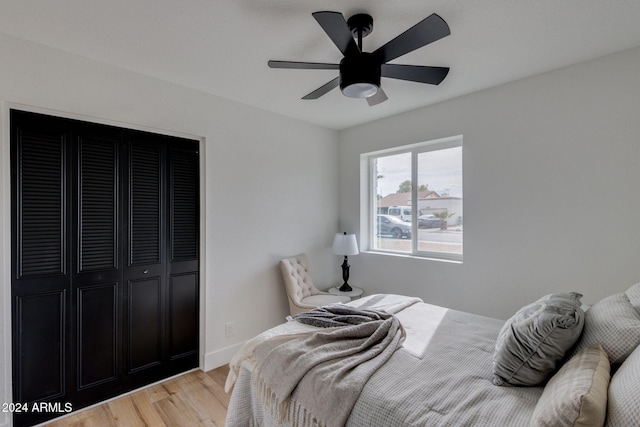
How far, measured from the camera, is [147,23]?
1799 millimetres

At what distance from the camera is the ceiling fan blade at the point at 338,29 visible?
1.38 meters

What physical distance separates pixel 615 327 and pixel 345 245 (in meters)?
2.52

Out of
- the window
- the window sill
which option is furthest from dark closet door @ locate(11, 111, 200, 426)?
the window

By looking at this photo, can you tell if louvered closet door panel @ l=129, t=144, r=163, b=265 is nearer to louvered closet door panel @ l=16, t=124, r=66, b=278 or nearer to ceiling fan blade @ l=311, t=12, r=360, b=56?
louvered closet door panel @ l=16, t=124, r=66, b=278

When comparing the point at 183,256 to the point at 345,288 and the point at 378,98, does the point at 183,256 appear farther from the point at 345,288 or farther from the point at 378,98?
the point at 378,98

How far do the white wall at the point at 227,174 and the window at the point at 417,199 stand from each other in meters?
0.57

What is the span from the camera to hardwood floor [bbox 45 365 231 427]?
209 cm

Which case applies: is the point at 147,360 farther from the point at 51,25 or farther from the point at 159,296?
the point at 51,25

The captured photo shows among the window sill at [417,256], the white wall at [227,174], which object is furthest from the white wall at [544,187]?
the white wall at [227,174]

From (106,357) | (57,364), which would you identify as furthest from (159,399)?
(57,364)

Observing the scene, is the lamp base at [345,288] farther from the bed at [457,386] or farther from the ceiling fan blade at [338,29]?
the ceiling fan blade at [338,29]

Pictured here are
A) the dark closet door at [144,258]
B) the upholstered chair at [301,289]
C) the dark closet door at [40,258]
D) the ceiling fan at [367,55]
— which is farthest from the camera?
the upholstered chair at [301,289]

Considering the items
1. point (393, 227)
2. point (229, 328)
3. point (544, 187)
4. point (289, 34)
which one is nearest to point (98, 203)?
point (229, 328)

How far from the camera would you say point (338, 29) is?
150 cm
